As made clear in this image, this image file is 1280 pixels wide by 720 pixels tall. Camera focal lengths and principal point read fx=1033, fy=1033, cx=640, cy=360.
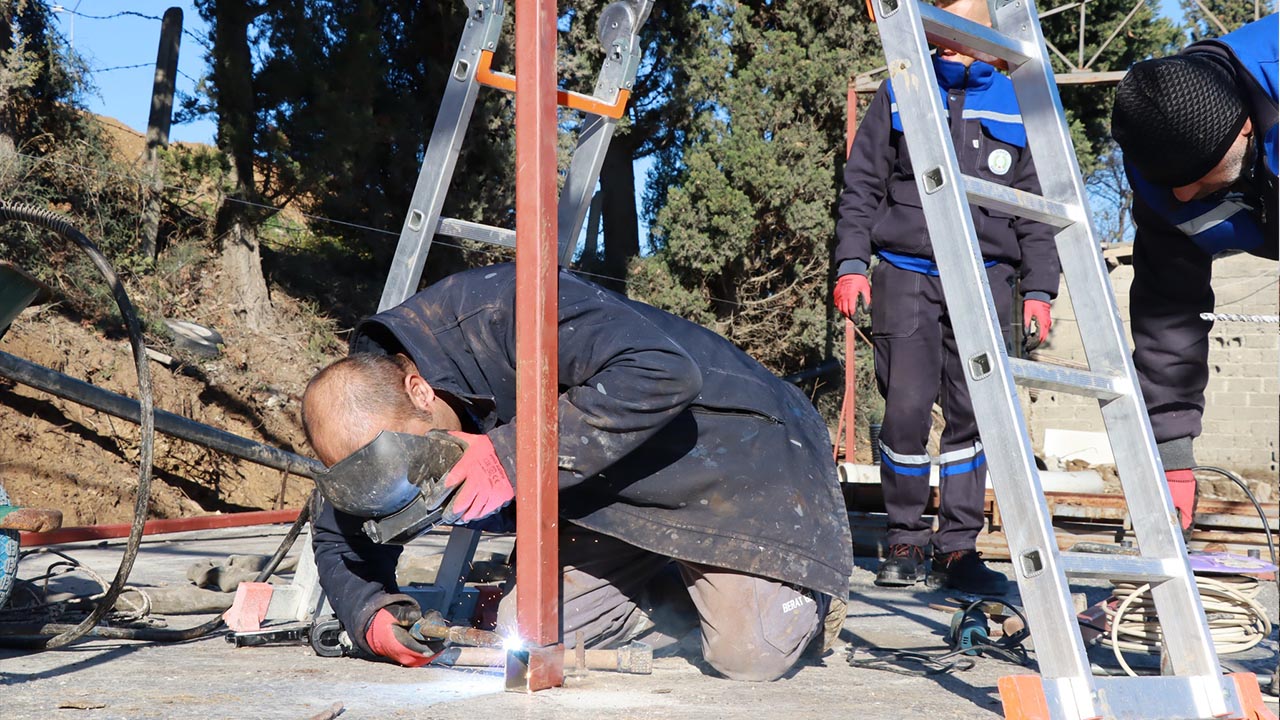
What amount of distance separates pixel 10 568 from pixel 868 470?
4902mm

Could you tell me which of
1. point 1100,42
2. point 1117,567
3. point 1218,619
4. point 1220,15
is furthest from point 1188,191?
point 1220,15

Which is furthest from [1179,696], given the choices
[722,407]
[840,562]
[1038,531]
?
[722,407]

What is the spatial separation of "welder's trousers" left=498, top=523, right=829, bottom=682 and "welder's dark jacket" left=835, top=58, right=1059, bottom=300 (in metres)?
1.51

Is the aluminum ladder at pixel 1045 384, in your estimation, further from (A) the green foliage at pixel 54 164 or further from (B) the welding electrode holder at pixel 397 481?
(A) the green foliage at pixel 54 164

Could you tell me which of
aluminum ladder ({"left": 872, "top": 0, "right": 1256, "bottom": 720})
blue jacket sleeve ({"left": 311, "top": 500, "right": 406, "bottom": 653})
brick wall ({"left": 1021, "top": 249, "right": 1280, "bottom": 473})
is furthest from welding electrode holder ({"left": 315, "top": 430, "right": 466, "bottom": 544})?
brick wall ({"left": 1021, "top": 249, "right": 1280, "bottom": 473})

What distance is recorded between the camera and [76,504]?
21.2 ft

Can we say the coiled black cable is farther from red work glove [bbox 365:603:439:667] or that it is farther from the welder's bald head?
red work glove [bbox 365:603:439:667]

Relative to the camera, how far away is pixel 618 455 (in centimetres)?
202

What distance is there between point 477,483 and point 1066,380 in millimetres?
1118

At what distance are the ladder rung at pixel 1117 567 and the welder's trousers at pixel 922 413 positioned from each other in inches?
62.7

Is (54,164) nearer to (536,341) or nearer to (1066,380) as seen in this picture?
(536,341)

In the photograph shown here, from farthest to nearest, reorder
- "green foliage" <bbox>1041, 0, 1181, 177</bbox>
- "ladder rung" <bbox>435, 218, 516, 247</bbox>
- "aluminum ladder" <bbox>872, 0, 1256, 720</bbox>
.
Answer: "green foliage" <bbox>1041, 0, 1181, 177</bbox> < "ladder rung" <bbox>435, 218, 516, 247</bbox> < "aluminum ladder" <bbox>872, 0, 1256, 720</bbox>

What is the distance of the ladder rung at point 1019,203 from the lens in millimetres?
1962

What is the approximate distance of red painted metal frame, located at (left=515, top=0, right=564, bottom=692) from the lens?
1.85 metres
